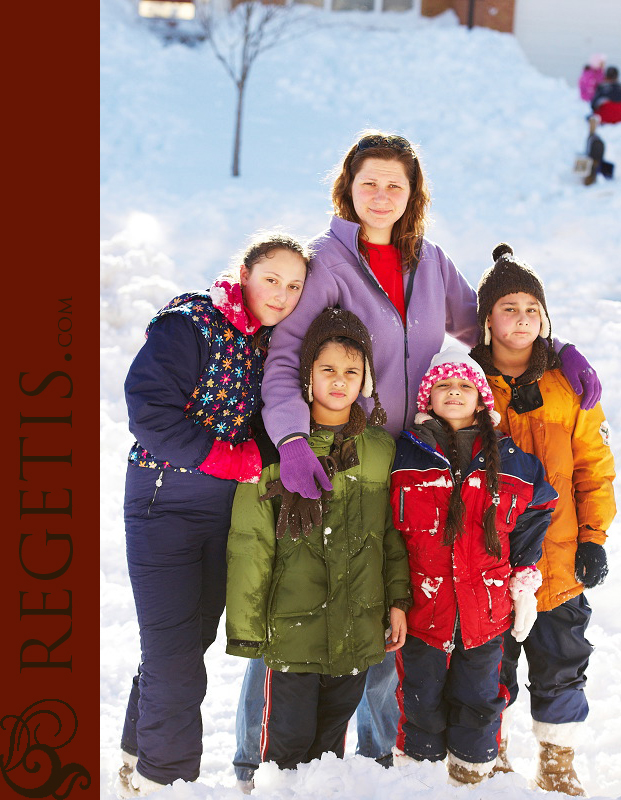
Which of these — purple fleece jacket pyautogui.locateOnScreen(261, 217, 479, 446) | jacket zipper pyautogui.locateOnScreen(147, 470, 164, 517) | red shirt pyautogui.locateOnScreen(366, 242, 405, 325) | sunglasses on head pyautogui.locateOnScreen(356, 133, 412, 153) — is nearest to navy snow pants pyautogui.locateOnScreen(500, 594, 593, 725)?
purple fleece jacket pyautogui.locateOnScreen(261, 217, 479, 446)

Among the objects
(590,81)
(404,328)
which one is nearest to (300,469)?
(404,328)

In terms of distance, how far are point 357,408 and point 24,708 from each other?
4.98ft

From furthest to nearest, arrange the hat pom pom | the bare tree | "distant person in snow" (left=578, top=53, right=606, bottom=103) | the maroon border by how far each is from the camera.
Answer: the bare tree → "distant person in snow" (left=578, top=53, right=606, bottom=103) → the hat pom pom → the maroon border

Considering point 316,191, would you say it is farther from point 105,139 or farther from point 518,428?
point 518,428

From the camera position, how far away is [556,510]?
10.3 ft

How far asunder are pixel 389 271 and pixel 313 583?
1.30 m

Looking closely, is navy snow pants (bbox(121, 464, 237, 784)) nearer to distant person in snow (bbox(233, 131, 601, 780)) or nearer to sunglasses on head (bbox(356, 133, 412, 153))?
distant person in snow (bbox(233, 131, 601, 780))

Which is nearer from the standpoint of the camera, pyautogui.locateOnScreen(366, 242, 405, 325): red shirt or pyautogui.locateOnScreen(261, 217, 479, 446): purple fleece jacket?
pyautogui.locateOnScreen(261, 217, 479, 446): purple fleece jacket

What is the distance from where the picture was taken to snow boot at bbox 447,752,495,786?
9.59ft

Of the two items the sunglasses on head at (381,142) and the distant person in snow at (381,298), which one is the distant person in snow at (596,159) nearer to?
the distant person in snow at (381,298)

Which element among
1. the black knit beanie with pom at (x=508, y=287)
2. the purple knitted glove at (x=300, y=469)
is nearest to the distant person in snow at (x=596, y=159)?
the black knit beanie with pom at (x=508, y=287)

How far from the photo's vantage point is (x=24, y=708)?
8.36 ft

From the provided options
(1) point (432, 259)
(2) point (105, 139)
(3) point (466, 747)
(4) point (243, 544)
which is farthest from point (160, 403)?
(2) point (105, 139)

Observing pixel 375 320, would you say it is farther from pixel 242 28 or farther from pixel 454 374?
pixel 242 28
